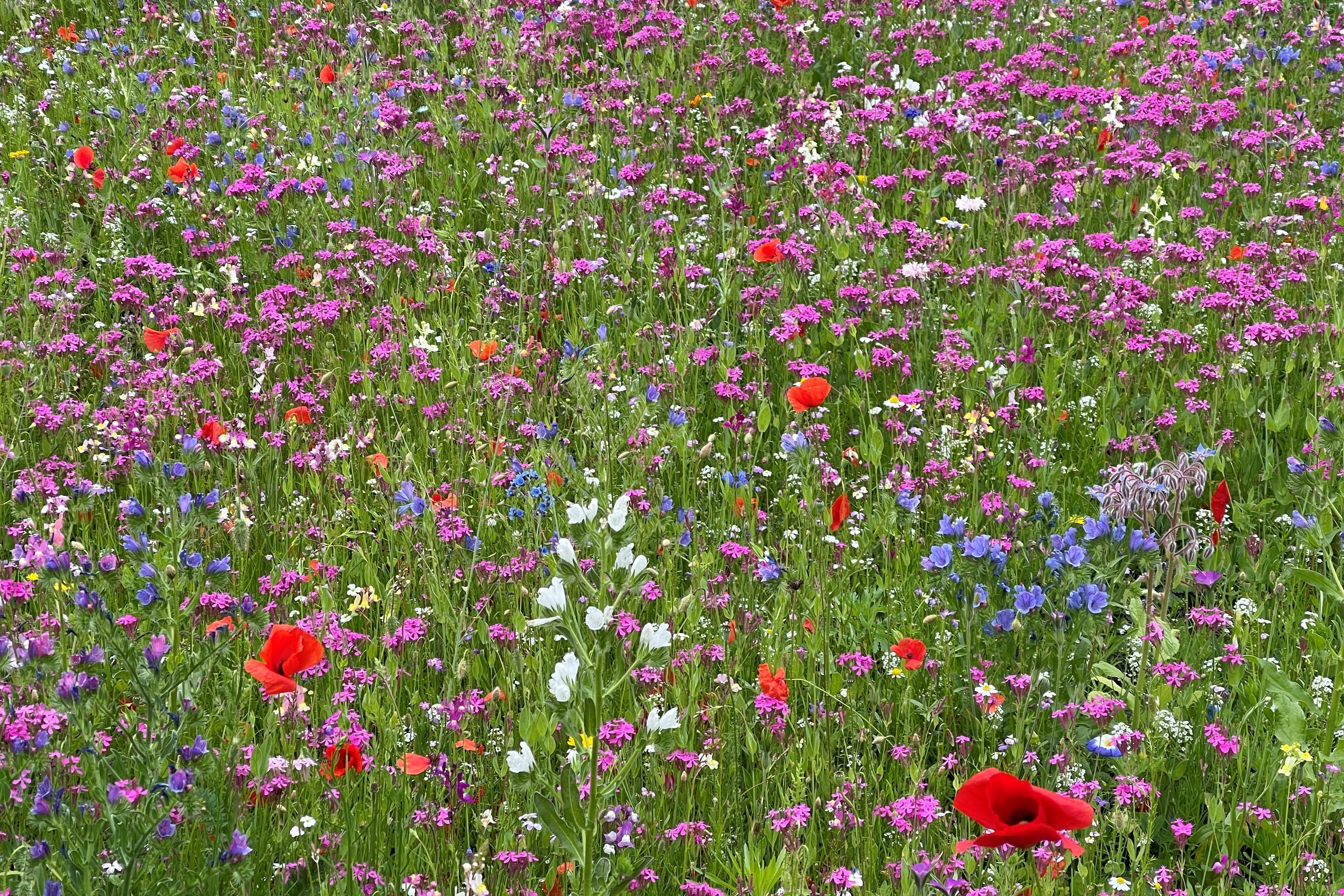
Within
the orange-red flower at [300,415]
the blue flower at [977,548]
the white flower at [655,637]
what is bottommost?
the orange-red flower at [300,415]

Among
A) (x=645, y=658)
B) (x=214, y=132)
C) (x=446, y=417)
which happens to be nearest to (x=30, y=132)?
(x=214, y=132)

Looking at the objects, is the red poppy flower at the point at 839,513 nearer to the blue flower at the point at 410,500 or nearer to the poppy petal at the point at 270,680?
the blue flower at the point at 410,500

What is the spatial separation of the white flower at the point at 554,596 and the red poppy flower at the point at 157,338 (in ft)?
8.94

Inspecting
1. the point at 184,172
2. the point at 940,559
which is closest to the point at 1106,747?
the point at 940,559

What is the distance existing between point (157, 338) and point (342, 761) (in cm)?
219

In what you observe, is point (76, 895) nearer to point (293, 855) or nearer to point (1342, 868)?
point (293, 855)

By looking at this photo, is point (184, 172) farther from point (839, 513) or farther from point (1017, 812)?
point (1017, 812)

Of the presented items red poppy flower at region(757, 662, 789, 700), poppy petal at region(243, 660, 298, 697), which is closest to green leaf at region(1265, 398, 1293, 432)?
red poppy flower at region(757, 662, 789, 700)

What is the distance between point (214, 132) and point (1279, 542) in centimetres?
458

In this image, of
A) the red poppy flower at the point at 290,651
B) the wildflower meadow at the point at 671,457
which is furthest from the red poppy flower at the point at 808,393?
the red poppy flower at the point at 290,651

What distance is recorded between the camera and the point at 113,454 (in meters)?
3.76

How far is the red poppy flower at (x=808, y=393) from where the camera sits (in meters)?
3.72

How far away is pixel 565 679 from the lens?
6.47ft

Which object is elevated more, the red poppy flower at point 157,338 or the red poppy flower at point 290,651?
the red poppy flower at point 290,651
